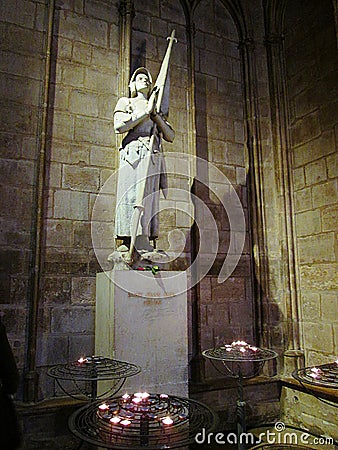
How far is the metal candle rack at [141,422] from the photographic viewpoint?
1.75 m

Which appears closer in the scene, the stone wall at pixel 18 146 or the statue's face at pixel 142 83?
the stone wall at pixel 18 146

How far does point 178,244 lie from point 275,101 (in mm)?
2324

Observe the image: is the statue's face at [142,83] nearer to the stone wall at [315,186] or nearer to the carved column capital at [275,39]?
the stone wall at [315,186]

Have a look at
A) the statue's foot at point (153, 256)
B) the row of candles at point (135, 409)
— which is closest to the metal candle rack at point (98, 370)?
the row of candles at point (135, 409)

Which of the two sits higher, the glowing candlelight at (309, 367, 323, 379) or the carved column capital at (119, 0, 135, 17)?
the carved column capital at (119, 0, 135, 17)

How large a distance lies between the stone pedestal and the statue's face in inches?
71.3

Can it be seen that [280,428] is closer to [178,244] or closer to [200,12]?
[178,244]

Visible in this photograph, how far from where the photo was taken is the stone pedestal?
331 cm

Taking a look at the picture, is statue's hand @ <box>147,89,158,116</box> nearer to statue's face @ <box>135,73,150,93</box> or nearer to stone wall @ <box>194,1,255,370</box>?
statue's face @ <box>135,73,150,93</box>

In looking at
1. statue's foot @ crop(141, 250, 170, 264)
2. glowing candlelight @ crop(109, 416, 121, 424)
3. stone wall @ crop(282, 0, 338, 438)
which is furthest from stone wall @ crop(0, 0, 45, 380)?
stone wall @ crop(282, 0, 338, 438)

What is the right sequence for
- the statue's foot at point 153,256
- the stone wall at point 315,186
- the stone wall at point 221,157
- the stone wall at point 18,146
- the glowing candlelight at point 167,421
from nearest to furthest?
1. the glowing candlelight at point 167,421
2. the statue's foot at point 153,256
3. the stone wall at point 18,146
4. the stone wall at point 315,186
5. the stone wall at point 221,157

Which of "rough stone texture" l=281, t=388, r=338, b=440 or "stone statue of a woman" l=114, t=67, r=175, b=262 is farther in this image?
"rough stone texture" l=281, t=388, r=338, b=440

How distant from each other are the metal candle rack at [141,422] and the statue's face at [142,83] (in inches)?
113

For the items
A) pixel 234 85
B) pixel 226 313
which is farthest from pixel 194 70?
pixel 226 313
